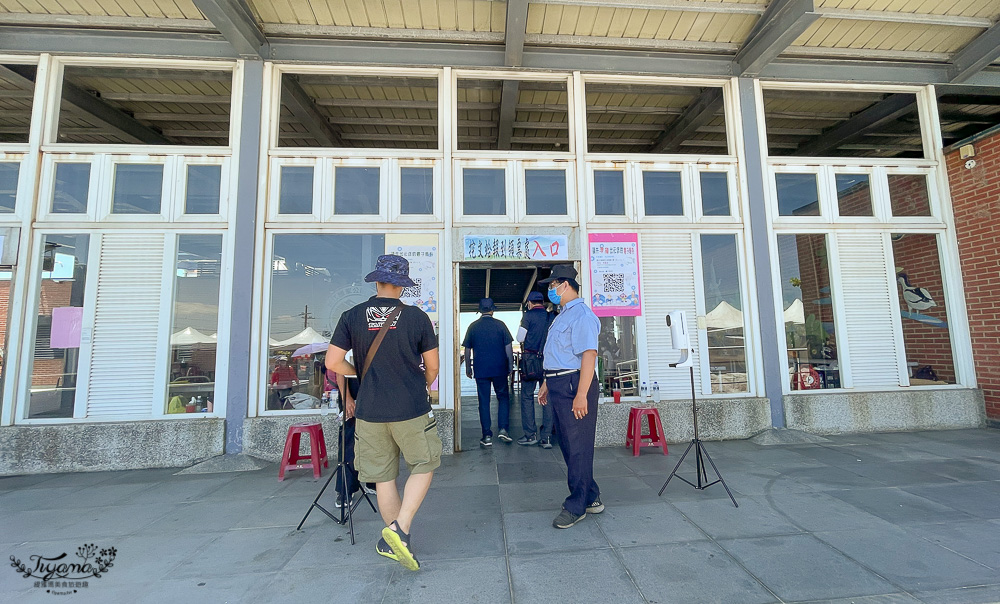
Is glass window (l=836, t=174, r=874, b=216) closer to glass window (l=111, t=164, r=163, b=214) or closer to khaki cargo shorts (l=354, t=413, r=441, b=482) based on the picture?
khaki cargo shorts (l=354, t=413, r=441, b=482)

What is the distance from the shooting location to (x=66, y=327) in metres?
4.98

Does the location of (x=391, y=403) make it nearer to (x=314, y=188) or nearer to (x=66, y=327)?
(x=314, y=188)

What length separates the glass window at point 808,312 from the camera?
5855 millimetres

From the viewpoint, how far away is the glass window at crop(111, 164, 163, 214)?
525 cm

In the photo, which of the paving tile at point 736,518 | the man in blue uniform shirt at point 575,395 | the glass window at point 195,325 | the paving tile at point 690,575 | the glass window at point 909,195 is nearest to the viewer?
the paving tile at point 690,575

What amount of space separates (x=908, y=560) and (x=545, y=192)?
4807 millimetres

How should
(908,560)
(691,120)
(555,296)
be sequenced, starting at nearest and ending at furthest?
(908,560) < (555,296) < (691,120)

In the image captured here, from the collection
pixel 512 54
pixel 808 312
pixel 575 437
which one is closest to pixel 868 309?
pixel 808 312

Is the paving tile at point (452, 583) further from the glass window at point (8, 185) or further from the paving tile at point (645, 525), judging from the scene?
the glass window at point (8, 185)

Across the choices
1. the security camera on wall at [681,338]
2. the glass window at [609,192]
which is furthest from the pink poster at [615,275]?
the security camera on wall at [681,338]

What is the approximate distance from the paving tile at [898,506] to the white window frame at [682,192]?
3.57 metres

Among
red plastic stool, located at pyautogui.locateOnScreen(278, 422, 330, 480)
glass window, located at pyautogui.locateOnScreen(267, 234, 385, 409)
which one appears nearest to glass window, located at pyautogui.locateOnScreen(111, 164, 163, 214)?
glass window, located at pyautogui.locateOnScreen(267, 234, 385, 409)

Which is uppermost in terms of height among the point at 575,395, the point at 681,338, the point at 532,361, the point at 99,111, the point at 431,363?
the point at 99,111

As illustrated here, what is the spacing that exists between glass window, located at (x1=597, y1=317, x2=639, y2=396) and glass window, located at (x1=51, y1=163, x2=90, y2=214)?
21.8 feet
